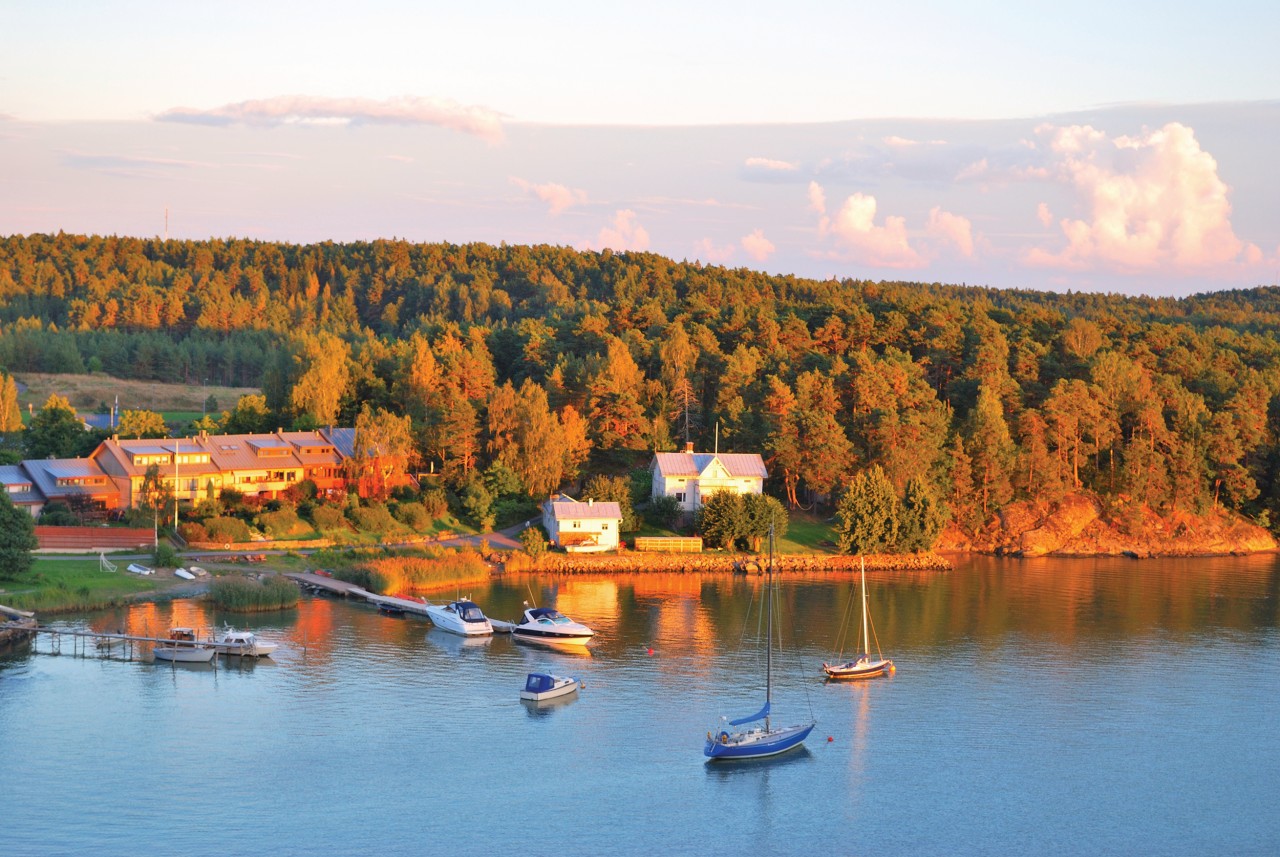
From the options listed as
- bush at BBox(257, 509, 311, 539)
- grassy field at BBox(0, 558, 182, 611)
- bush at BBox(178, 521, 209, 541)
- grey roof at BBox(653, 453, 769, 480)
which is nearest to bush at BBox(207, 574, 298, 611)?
grassy field at BBox(0, 558, 182, 611)

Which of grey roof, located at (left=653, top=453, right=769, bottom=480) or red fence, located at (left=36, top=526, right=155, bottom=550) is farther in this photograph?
grey roof, located at (left=653, top=453, right=769, bottom=480)

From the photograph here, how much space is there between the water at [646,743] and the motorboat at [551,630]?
897mm

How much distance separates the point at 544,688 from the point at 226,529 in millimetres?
26316

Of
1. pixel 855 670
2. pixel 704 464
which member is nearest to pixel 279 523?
pixel 704 464

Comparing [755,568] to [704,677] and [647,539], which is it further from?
[704,677]

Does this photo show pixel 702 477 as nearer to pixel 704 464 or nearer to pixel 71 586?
pixel 704 464

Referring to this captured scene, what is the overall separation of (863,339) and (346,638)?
159 ft

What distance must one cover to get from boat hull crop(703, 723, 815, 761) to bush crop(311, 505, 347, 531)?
33.1m

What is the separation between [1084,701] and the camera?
129 feet

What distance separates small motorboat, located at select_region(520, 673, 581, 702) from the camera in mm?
37656

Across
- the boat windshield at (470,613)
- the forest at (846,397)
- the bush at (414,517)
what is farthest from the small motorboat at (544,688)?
the forest at (846,397)

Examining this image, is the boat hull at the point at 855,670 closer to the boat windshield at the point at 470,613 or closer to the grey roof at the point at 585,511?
the boat windshield at the point at 470,613

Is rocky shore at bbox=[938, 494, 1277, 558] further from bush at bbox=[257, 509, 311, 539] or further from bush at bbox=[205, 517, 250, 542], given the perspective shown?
bush at bbox=[205, 517, 250, 542]

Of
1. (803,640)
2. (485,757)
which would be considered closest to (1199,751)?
(803,640)
